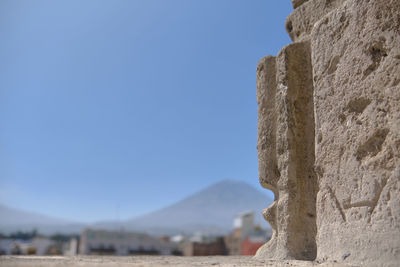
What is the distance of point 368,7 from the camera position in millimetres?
3305

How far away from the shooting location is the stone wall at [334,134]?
298 cm

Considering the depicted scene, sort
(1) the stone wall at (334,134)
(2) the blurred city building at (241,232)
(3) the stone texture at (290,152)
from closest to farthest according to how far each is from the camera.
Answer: (1) the stone wall at (334,134), (3) the stone texture at (290,152), (2) the blurred city building at (241,232)

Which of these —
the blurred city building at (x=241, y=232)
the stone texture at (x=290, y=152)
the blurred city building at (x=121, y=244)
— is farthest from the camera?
the blurred city building at (x=121, y=244)

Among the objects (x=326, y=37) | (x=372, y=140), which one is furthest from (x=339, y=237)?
(x=326, y=37)

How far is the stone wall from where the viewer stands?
9.78 feet

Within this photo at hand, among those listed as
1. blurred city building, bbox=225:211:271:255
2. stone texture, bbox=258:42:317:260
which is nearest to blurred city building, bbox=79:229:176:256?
blurred city building, bbox=225:211:271:255

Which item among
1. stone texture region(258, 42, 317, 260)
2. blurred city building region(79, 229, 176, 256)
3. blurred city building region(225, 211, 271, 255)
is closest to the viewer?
stone texture region(258, 42, 317, 260)

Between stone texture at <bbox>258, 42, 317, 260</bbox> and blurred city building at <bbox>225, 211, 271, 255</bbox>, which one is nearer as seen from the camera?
stone texture at <bbox>258, 42, 317, 260</bbox>

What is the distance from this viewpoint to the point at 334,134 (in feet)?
11.4

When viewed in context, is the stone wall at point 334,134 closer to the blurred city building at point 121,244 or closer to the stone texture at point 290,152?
the stone texture at point 290,152

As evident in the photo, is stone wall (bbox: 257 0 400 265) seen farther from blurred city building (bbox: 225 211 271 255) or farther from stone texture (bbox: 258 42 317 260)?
blurred city building (bbox: 225 211 271 255)

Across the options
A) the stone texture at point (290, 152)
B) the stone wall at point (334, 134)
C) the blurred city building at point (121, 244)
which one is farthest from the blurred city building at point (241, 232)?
the stone wall at point (334, 134)

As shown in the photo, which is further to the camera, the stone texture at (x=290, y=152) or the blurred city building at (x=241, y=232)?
the blurred city building at (x=241, y=232)

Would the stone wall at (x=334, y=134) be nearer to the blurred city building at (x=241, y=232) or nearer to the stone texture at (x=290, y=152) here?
the stone texture at (x=290, y=152)
